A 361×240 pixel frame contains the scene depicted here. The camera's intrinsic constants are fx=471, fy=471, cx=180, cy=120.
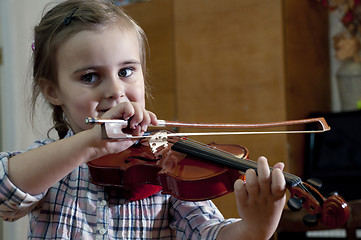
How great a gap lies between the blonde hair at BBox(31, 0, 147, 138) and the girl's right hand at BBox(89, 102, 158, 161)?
22 centimetres

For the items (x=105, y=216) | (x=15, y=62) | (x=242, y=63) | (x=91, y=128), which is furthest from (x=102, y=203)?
(x=15, y=62)

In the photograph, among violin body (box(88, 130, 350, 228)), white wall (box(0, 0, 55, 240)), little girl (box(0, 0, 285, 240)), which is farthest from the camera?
white wall (box(0, 0, 55, 240))

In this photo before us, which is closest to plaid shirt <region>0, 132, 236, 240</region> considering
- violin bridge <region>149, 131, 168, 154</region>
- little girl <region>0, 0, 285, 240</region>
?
little girl <region>0, 0, 285, 240</region>

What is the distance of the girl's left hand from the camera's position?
1.99 ft

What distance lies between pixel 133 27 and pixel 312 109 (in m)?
1.47

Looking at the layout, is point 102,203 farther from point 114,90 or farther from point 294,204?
point 294,204

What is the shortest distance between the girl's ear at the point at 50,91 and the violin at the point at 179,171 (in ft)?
0.57

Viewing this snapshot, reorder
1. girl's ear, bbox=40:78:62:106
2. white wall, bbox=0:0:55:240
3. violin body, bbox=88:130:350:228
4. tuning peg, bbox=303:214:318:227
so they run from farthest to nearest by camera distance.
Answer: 1. white wall, bbox=0:0:55:240
2. girl's ear, bbox=40:78:62:106
3. violin body, bbox=88:130:350:228
4. tuning peg, bbox=303:214:318:227

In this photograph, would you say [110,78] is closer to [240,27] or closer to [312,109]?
[240,27]

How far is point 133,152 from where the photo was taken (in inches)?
34.0

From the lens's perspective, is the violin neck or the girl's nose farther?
the girl's nose

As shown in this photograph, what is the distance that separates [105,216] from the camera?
0.83m

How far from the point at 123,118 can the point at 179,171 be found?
141 millimetres

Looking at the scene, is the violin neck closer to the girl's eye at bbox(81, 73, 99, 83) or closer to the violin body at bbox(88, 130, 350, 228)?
the violin body at bbox(88, 130, 350, 228)
